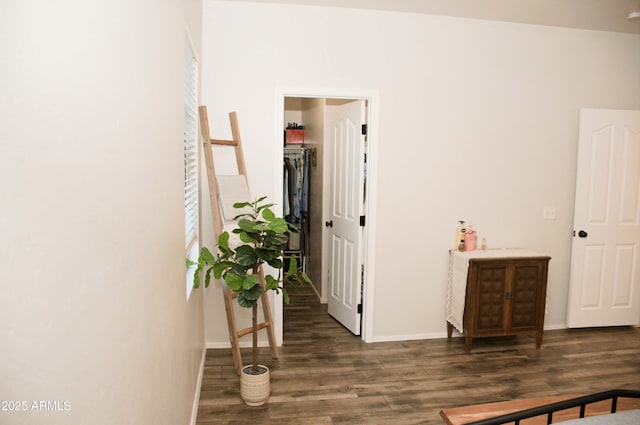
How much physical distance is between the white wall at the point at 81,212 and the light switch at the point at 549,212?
3955mm

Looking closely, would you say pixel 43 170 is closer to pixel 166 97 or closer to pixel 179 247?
pixel 166 97

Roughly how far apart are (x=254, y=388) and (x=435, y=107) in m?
2.84

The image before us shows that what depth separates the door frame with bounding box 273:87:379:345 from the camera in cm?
394

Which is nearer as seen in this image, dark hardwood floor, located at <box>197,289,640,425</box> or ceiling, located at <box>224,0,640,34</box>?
dark hardwood floor, located at <box>197,289,640,425</box>

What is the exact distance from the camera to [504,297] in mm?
4055

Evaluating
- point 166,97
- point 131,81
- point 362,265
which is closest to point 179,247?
point 166,97

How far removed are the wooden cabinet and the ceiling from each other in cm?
213

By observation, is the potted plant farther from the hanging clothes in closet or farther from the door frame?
the hanging clothes in closet

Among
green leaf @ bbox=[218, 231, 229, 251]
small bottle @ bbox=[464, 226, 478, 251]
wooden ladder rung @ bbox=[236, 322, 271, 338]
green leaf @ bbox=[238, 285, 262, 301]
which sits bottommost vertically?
wooden ladder rung @ bbox=[236, 322, 271, 338]

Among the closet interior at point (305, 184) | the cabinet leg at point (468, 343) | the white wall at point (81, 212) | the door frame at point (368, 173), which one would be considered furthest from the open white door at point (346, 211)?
the white wall at point (81, 212)

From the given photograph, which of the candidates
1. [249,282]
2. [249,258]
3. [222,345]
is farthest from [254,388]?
[222,345]

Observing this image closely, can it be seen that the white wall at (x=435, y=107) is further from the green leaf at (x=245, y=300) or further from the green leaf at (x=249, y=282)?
the green leaf at (x=249, y=282)

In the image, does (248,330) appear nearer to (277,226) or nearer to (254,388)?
(254,388)

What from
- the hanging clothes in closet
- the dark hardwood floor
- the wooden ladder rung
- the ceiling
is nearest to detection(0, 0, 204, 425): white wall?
the dark hardwood floor
